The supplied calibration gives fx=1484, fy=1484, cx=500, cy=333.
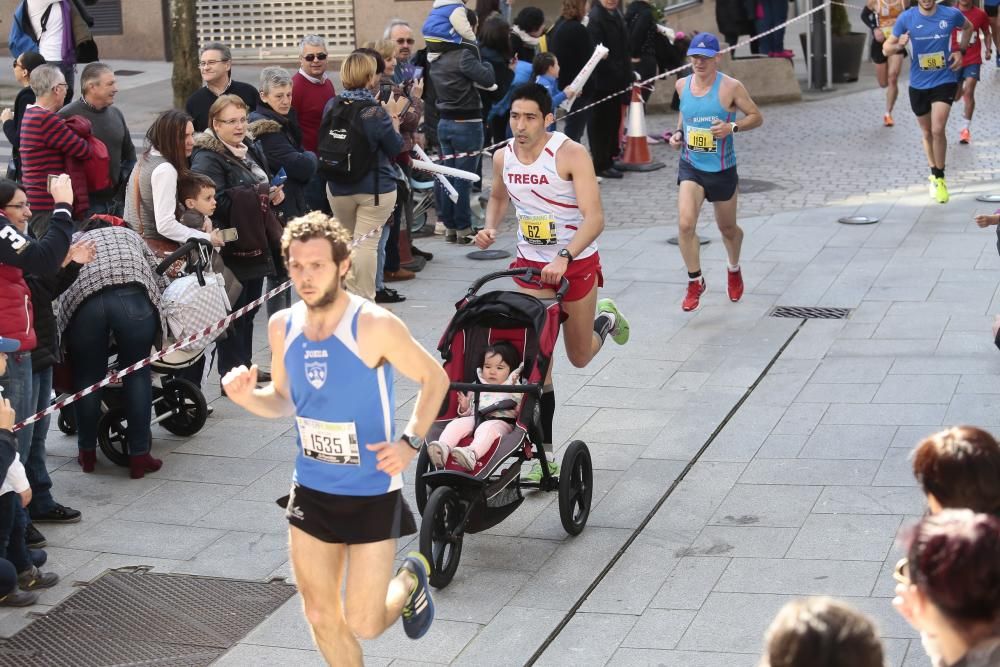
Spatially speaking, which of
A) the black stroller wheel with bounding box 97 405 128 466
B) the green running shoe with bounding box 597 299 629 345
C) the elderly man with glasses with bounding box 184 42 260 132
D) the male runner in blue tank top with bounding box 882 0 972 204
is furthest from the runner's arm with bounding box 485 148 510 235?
the male runner in blue tank top with bounding box 882 0 972 204

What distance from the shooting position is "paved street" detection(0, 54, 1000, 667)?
19.8ft

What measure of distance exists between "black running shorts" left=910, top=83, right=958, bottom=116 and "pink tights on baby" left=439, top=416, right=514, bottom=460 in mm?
8510

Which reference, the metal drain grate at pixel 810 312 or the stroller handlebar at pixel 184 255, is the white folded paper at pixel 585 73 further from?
the stroller handlebar at pixel 184 255

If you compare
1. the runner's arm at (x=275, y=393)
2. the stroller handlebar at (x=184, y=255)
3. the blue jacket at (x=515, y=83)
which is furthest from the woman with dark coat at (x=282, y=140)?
the runner's arm at (x=275, y=393)

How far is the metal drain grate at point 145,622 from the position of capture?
5.99 m

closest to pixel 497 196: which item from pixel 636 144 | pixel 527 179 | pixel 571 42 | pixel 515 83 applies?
pixel 527 179

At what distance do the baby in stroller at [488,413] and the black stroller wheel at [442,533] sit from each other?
0.21 meters

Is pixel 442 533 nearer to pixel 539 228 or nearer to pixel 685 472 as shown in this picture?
pixel 685 472

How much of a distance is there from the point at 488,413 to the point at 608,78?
383 inches

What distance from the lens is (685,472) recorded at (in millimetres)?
7656

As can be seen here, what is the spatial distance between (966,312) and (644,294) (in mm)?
2356

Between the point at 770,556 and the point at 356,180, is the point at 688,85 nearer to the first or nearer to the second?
the point at 356,180

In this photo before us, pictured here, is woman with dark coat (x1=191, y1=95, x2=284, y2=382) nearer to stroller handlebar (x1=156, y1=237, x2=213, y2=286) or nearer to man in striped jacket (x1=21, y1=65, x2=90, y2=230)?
stroller handlebar (x1=156, y1=237, x2=213, y2=286)

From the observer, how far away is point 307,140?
11602mm
